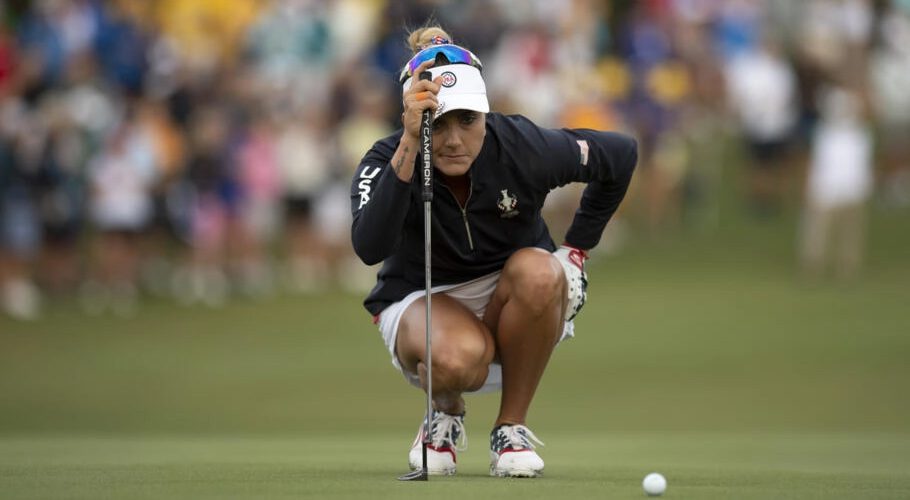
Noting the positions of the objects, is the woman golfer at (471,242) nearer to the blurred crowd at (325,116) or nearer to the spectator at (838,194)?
the blurred crowd at (325,116)

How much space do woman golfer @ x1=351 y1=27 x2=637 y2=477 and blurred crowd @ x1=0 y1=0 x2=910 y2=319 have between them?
1046cm

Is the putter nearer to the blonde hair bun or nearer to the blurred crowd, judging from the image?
the blonde hair bun

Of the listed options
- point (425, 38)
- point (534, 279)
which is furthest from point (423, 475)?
point (425, 38)

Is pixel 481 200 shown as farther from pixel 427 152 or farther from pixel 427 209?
pixel 427 152

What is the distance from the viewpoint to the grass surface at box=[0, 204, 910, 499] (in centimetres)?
843

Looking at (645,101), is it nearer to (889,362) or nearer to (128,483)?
(889,362)

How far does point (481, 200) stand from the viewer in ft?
22.1

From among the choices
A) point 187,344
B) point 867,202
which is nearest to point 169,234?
point 187,344

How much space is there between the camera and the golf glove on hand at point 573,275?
721 cm

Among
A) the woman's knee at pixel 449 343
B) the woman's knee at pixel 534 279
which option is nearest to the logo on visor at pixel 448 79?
the woman's knee at pixel 534 279

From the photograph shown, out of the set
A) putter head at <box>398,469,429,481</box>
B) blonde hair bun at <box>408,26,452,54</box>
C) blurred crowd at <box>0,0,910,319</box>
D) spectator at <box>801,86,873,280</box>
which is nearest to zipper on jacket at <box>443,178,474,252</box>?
blonde hair bun at <box>408,26,452,54</box>

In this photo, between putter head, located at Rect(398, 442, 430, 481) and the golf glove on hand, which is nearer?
putter head, located at Rect(398, 442, 430, 481)

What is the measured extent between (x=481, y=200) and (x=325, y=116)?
40.8 ft

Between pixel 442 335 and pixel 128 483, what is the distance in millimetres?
1506
